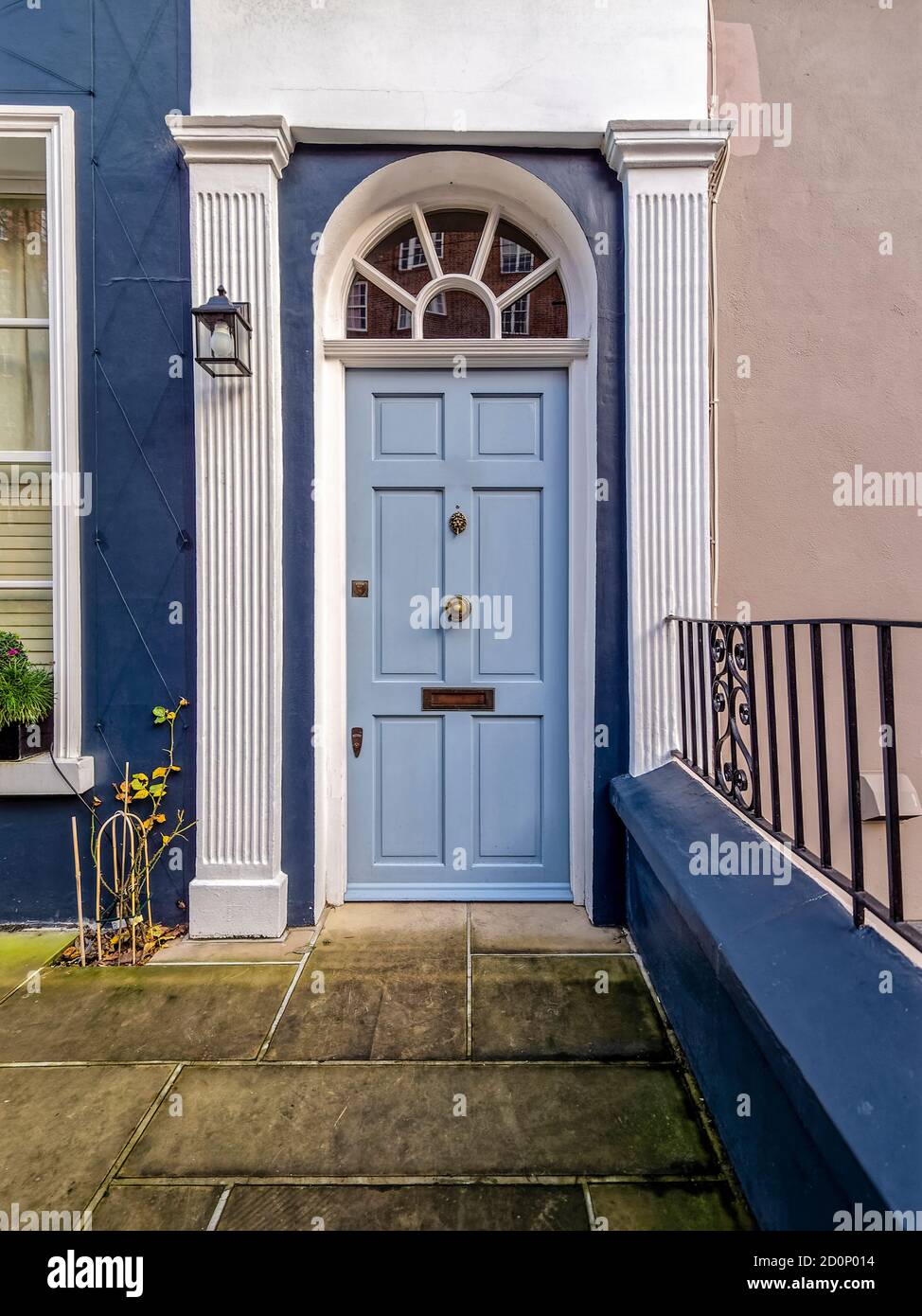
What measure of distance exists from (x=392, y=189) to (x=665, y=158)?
1.20 m

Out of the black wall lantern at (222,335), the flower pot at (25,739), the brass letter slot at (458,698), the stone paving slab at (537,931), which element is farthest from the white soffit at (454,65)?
the stone paving slab at (537,931)

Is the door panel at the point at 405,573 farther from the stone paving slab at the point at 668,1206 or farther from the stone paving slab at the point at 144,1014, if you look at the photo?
the stone paving slab at the point at 668,1206

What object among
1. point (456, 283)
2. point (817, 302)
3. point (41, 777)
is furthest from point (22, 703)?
point (817, 302)

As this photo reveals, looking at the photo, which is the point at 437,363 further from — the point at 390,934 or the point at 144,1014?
the point at 144,1014

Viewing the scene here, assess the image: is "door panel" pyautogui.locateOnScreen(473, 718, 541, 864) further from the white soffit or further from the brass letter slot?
the white soffit

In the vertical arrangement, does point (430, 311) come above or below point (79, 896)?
above

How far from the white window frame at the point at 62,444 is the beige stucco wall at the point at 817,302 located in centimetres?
291

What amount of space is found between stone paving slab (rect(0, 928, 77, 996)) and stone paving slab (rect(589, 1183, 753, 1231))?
7.40 ft

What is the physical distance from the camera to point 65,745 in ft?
9.65

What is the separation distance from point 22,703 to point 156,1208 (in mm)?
2015

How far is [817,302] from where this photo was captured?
314 cm

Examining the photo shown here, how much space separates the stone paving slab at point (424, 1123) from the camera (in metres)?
1.75

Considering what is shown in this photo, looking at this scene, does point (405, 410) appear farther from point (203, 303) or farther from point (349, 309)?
point (203, 303)
